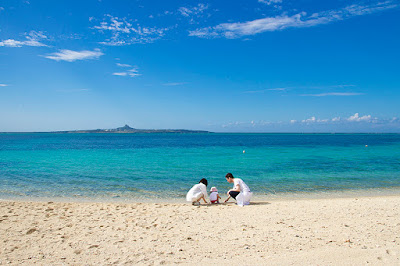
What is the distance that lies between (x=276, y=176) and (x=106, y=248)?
616 inches

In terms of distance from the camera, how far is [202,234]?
7324 mm

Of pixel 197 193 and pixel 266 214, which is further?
pixel 197 193

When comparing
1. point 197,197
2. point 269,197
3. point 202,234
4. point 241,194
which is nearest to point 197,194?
point 197,197

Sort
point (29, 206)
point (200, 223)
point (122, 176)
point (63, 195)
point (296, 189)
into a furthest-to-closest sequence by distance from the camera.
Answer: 1. point (122, 176)
2. point (296, 189)
3. point (63, 195)
4. point (29, 206)
5. point (200, 223)

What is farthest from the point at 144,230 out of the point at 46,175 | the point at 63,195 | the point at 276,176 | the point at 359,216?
the point at 46,175

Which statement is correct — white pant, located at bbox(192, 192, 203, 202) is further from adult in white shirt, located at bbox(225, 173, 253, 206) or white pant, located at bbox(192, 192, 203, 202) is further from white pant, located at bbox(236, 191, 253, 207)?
white pant, located at bbox(236, 191, 253, 207)

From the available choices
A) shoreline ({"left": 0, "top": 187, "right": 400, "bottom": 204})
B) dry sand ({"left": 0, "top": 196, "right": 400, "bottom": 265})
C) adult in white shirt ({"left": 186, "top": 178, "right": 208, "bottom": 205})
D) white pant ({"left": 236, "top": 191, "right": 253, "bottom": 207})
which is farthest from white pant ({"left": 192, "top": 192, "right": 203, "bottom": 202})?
white pant ({"left": 236, "top": 191, "right": 253, "bottom": 207})

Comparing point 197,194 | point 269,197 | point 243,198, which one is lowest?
point 269,197

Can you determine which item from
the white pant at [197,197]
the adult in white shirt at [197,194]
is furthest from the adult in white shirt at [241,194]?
the white pant at [197,197]

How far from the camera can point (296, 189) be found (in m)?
15.3

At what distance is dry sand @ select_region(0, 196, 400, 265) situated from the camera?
225 inches

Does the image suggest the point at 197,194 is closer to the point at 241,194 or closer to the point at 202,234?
the point at 241,194

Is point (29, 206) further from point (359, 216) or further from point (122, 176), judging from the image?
point (359, 216)

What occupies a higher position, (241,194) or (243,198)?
(241,194)
